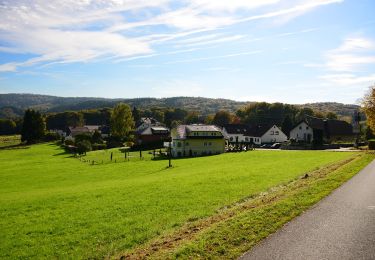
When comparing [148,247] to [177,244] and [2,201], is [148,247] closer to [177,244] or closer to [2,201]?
[177,244]

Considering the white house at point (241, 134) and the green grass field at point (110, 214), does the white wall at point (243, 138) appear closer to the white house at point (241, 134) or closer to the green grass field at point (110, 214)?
the white house at point (241, 134)

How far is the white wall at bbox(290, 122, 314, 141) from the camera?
317 feet

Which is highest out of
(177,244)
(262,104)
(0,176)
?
(262,104)

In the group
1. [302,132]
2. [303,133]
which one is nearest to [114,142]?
[302,132]

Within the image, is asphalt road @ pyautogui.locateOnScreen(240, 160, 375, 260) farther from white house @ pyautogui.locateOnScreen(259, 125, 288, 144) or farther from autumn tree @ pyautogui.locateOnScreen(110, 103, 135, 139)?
autumn tree @ pyautogui.locateOnScreen(110, 103, 135, 139)

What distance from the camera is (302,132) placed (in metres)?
99.1

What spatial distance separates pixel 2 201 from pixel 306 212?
24.3m

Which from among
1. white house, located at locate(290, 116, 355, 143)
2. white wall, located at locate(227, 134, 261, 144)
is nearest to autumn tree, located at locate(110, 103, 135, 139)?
white wall, located at locate(227, 134, 261, 144)

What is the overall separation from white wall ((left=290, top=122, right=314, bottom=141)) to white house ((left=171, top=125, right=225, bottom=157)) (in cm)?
2901

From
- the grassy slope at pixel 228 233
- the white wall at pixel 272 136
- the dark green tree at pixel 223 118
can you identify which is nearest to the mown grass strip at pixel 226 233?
the grassy slope at pixel 228 233

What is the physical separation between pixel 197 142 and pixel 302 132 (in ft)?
114

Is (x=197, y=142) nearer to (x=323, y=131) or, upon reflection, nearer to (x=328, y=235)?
(x=323, y=131)

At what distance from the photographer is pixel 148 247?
13.5 metres

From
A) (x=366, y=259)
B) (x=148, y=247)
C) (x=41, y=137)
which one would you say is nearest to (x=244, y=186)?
(x=148, y=247)
